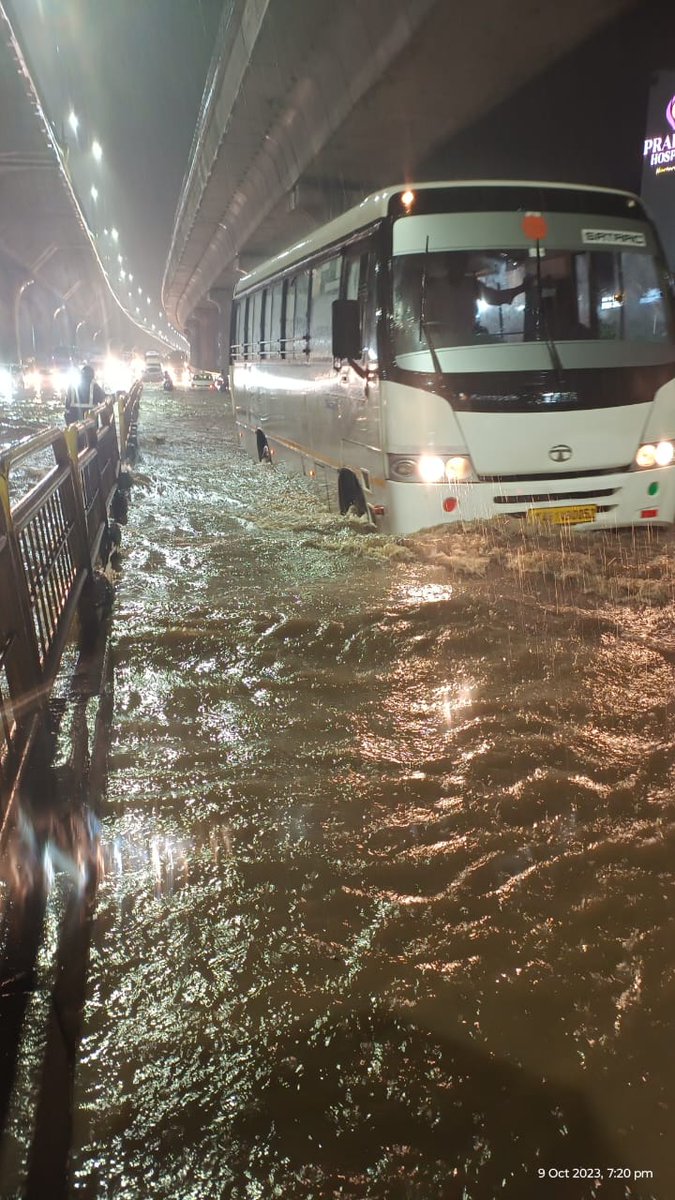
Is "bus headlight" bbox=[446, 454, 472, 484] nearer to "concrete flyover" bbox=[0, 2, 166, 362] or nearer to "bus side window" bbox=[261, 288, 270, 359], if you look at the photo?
"bus side window" bbox=[261, 288, 270, 359]

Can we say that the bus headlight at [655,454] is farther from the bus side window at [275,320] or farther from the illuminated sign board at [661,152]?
the illuminated sign board at [661,152]

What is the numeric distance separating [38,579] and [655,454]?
5.29 m

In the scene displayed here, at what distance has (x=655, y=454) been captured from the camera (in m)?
6.69

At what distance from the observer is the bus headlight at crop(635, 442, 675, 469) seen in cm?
664

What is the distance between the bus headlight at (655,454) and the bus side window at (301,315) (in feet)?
14.0

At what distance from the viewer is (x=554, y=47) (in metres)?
10.8

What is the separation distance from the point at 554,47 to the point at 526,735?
11128mm

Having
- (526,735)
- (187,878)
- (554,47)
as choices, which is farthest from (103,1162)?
(554,47)

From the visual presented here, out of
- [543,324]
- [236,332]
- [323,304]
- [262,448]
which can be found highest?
[236,332]

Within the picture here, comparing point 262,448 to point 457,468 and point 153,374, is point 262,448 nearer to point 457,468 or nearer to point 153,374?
point 457,468

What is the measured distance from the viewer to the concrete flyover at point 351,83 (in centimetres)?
1011

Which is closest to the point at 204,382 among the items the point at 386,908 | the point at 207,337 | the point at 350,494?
the point at 207,337

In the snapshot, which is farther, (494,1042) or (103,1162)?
(494,1042)

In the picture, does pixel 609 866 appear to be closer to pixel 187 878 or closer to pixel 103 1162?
pixel 187 878
